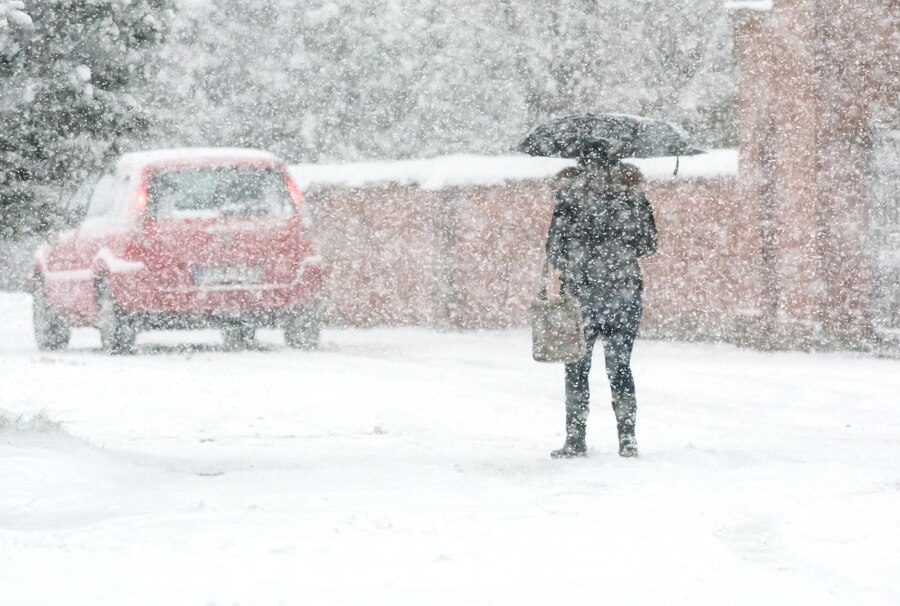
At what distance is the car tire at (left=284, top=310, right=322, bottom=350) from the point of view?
16688 mm

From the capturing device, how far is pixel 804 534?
715 cm

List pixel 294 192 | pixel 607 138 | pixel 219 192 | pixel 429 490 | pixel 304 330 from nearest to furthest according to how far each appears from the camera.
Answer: pixel 429 490 → pixel 607 138 → pixel 219 192 → pixel 294 192 → pixel 304 330

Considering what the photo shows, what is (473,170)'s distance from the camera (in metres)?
21.3

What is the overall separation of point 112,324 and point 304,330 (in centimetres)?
183

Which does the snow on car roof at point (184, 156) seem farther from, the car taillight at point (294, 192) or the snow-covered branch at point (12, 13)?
the snow-covered branch at point (12, 13)

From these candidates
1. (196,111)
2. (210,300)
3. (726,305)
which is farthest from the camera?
(196,111)

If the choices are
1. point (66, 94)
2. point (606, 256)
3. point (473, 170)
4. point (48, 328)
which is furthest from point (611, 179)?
point (473, 170)

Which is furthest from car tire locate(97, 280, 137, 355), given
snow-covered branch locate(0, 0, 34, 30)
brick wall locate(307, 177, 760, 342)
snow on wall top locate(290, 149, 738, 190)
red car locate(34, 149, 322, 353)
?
snow-covered branch locate(0, 0, 34, 30)

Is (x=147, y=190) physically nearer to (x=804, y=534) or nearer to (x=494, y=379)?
(x=494, y=379)

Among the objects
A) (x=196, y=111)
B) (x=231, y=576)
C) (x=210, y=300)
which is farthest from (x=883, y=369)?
(x=196, y=111)

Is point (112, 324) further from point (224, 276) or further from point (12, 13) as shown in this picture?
point (12, 13)

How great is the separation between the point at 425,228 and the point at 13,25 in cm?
1236

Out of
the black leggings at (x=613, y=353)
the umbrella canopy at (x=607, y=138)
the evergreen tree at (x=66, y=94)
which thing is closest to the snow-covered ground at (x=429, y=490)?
the black leggings at (x=613, y=353)

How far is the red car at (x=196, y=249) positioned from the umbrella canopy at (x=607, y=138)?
19.7ft
